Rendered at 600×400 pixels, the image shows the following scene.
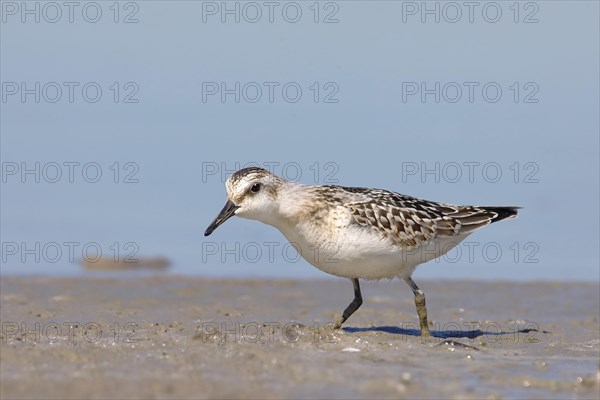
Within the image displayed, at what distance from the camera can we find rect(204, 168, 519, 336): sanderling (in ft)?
38.2

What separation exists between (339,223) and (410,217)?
3.20 feet

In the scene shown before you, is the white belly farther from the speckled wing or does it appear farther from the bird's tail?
the bird's tail

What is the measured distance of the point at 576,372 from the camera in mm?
9703

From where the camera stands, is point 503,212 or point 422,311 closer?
point 422,311

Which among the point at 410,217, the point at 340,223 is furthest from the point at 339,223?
the point at 410,217

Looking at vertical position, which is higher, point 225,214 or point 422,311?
point 225,214

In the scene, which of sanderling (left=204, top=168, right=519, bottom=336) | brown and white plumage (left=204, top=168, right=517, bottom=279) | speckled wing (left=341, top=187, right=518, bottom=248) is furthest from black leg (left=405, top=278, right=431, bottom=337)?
speckled wing (left=341, top=187, right=518, bottom=248)

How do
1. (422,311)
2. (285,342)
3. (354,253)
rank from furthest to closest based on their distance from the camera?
1. (422,311)
2. (354,253)
3. (285,342)

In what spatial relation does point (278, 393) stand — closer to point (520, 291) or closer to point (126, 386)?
point (126, 386)

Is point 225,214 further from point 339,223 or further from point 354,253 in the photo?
point 354,253

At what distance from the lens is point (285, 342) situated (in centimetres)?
1061

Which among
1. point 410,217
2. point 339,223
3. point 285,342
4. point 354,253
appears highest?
point 410,217

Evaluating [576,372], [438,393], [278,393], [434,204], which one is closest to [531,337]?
[434,204]

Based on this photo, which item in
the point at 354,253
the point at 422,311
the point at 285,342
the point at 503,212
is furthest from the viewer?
the point at 503,212
